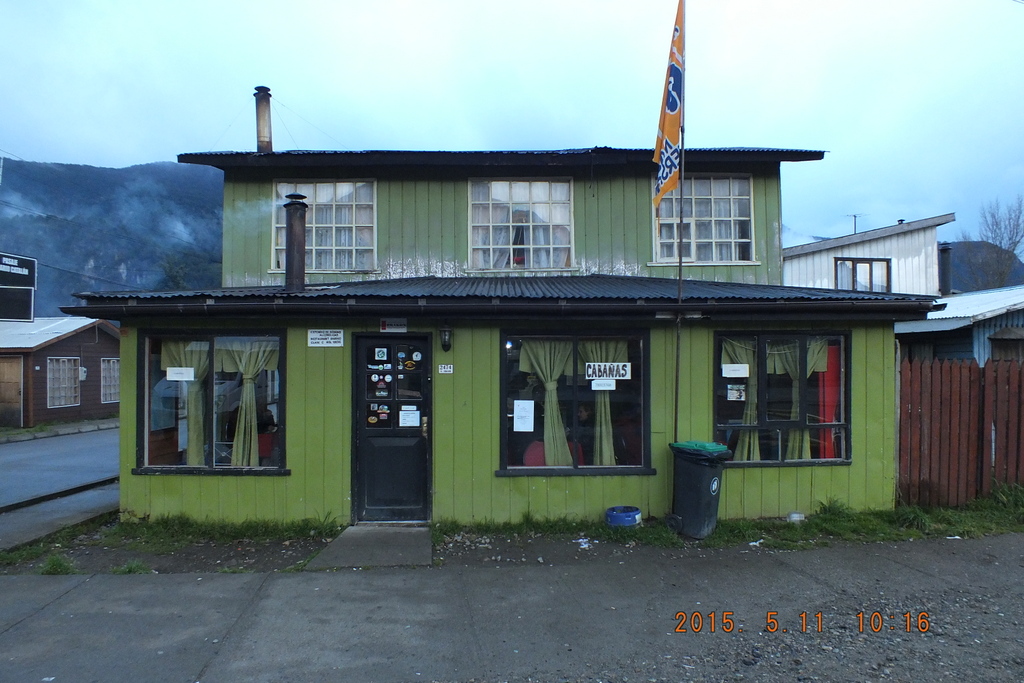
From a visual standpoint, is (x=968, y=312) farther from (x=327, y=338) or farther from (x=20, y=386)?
(x=20, y=386)

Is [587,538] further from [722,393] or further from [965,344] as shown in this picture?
[965,344]

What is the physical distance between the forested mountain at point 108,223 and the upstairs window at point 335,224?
4902 cm

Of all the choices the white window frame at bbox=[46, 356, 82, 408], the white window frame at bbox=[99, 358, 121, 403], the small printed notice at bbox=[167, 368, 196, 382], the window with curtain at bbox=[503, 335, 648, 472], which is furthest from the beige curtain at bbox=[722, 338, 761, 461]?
the white window frame at bbox=[99, 358, 121, 403]

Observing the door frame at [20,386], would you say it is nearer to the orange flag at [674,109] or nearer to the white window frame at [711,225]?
the white window frame at [711,225]

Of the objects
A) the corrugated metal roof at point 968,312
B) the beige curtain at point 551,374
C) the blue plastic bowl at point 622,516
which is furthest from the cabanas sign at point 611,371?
the corrugated metal roof at point 968,312

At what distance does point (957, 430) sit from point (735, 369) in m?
3.00

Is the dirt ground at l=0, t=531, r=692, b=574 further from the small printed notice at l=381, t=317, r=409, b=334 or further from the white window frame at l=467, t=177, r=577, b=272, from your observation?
the white window frame at l=467, t=177, r=577, b=272

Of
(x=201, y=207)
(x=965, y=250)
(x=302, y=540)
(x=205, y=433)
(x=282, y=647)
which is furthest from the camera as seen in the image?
(x=201, y=207)

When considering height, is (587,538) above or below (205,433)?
below

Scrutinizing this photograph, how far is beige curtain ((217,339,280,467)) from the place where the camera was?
23.7 feet

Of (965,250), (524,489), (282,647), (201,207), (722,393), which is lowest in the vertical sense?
(282,647)

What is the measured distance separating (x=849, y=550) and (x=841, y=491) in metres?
1.22

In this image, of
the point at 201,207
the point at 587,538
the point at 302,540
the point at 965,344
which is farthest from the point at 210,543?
the point at 201,207

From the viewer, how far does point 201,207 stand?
108312 millimetres
